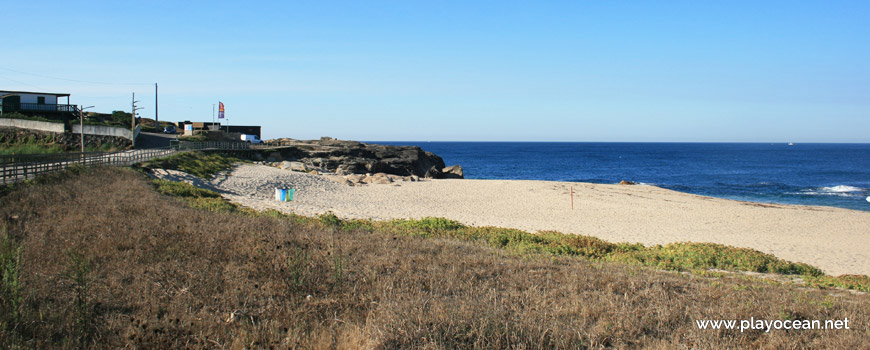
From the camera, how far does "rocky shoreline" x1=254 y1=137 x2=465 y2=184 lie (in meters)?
48.2

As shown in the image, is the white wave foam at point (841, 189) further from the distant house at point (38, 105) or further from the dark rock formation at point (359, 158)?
the distant house at point (38, 105)

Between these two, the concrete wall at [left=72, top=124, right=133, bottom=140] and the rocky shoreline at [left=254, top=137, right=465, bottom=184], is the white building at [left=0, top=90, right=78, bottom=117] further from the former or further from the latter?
the rocky shoreline at [left=254, top=137, right=465, bottom=184]

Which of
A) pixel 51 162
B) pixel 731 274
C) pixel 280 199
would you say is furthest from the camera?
pixel 280 199

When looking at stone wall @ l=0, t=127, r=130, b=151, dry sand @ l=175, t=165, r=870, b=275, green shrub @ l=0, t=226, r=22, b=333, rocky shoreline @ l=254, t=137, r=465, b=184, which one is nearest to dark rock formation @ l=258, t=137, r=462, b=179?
rocky shoreline @ l=254, t=137, r=465, b=184

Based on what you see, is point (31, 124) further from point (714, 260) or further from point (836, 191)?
point (836, 191)

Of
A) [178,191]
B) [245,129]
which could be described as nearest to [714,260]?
[178,191]

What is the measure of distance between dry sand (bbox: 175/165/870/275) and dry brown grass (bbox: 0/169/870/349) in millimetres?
10774

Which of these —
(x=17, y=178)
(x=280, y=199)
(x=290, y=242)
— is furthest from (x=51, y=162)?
(x=290, y=242)

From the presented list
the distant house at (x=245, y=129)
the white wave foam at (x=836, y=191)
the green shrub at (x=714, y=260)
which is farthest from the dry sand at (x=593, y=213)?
the distant house at (x=245, y=129)

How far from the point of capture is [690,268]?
10.9 metres

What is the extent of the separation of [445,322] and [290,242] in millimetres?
4695

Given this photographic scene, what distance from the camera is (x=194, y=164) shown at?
109 ft

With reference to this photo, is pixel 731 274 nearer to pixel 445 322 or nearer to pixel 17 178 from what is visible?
pixel 445 322

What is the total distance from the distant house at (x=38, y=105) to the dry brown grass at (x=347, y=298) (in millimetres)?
45473
